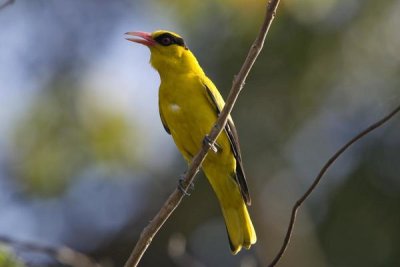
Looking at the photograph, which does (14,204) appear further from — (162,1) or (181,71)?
(181,71)

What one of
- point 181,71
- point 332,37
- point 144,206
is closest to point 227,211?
point 181,71

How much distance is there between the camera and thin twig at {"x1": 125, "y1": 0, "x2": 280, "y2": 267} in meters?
3.33

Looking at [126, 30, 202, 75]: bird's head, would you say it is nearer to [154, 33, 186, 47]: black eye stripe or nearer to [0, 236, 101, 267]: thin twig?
[154, 33, 186, 47]: black eye stripe

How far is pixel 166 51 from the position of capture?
575 centimetres

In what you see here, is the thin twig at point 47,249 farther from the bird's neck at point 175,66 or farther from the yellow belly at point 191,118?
the bird's neck at point 175,66

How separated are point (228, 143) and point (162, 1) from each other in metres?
2.34

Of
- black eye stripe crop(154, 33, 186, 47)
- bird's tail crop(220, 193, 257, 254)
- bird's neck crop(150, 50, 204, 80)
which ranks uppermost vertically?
black eye stripe crop(154, 33, 186, 47)

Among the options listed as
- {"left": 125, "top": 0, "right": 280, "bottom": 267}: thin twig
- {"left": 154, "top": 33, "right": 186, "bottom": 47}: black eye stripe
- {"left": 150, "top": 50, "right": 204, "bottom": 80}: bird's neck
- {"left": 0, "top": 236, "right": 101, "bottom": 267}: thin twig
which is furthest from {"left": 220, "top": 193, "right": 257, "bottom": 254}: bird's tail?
{"left": 0, "top": 236, "right": 101, "bottom": 267}: thin twig

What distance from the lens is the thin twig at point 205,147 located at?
10.9ft

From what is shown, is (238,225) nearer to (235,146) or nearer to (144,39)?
(235,146)

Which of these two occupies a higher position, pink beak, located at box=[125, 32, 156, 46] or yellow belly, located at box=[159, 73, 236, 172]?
pink beak, located at box=[125, 32, 156, 46]

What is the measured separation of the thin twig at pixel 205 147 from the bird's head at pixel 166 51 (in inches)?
73.3

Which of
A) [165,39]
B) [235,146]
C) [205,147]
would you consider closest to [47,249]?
[205,147]

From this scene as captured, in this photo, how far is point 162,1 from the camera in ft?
23.7
